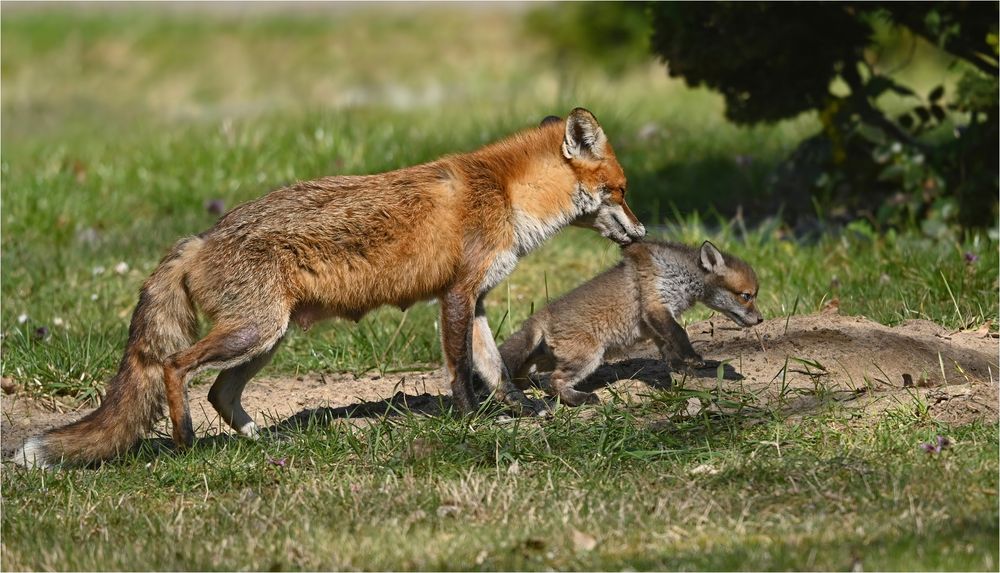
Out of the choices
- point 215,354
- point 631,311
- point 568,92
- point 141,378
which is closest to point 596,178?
point 631,311

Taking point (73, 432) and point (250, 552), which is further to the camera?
point (73, 432)

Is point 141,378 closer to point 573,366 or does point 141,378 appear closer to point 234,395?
point 234,395

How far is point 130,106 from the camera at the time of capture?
18.8 meters

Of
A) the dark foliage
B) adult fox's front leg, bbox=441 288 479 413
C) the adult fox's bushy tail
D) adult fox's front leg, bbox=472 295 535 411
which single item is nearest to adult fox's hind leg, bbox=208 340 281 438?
the adult fox's bushy tail

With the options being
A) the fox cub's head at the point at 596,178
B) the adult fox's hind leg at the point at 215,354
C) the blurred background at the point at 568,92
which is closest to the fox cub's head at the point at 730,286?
the fox cub's head at the point at 596,178

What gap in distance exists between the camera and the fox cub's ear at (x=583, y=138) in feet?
19.7

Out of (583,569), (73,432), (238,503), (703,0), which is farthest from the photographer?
(703,0)

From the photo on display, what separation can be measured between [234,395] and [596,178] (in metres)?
2.11

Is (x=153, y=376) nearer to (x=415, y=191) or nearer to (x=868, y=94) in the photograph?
(x=415, y=191)

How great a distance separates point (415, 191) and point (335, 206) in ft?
1.31

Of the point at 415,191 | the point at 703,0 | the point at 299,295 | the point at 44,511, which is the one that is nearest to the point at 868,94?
the point at 703,0

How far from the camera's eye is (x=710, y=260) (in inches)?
258

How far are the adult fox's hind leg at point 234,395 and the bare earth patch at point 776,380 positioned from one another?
13 cm

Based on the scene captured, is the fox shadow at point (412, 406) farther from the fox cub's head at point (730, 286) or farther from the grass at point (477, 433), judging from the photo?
the fox cub's head at point (730, 286)
